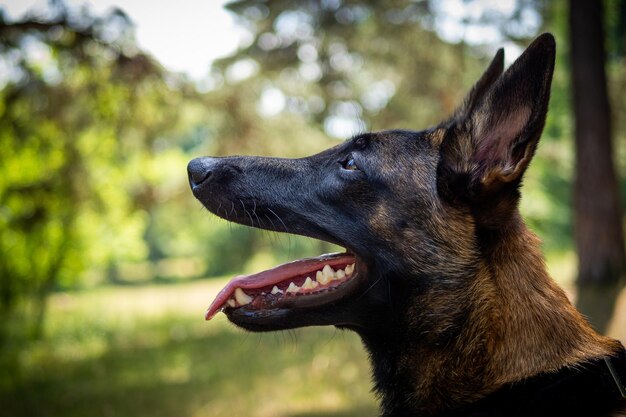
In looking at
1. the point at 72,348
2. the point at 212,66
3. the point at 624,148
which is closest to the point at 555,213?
the point at 624,148

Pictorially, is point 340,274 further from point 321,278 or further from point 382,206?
point 382,206

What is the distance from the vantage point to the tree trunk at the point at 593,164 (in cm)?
1002

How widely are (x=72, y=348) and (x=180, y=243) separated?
118ft

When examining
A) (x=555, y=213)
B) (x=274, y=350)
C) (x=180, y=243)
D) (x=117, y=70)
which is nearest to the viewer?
(x=117, y=70)

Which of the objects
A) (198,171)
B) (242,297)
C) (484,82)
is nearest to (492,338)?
(242,297)

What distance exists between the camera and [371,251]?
2.69 meters

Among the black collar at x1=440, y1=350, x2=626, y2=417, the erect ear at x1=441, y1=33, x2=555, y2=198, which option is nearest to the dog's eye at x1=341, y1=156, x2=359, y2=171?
the erect ear at x1=441, y1=33, x2=555, y2=198

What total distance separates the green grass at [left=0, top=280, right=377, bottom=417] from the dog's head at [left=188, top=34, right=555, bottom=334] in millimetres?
1564

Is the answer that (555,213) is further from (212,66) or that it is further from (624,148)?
(212,66)

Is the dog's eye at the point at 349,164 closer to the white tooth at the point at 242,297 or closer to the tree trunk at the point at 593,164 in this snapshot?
the white tooth at the point at 242,297

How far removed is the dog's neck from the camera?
2340 millimetres

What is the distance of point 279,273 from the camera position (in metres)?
2.84

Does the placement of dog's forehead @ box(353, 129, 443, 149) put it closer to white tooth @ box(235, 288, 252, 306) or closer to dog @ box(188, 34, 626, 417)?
dog @ box(188, 34, 626, 417)

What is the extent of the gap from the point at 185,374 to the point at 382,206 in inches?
265
